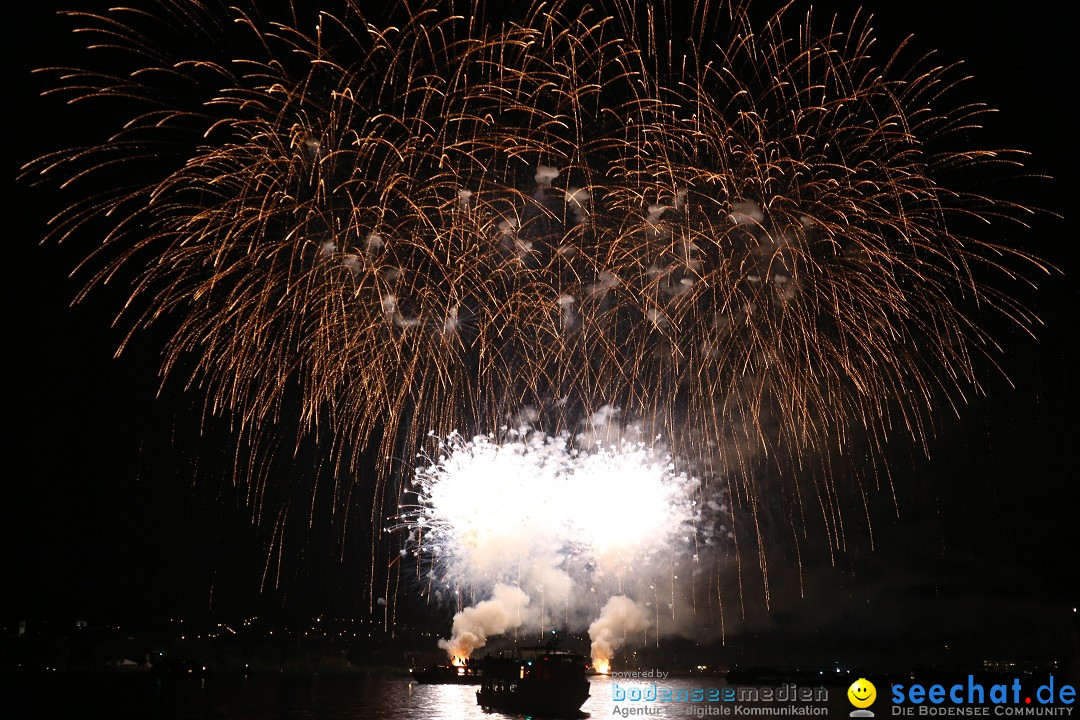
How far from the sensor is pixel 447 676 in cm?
14312

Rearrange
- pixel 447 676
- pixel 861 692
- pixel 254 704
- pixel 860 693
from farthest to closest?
pixel 447 676 < pixel 254 704 < pixel 861 692 < pixel 860 693

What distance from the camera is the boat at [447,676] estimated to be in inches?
5069

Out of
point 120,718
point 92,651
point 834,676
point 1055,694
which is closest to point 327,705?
point 120,718

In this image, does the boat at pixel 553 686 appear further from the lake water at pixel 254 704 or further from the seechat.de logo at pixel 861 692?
the seechat.de logo at pixel 861 692

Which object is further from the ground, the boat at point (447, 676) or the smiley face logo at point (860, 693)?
the smiley face logo at point (860, 693)

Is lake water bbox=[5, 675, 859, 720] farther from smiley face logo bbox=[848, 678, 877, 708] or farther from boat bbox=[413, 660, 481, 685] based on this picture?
smiley face logo bbox=[848, 678, 877, 708]

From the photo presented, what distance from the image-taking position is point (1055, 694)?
295 feet

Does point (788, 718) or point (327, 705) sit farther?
point (327, 705)

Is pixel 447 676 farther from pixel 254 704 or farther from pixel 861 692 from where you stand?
pixel 861 692

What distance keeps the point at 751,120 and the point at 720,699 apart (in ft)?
316

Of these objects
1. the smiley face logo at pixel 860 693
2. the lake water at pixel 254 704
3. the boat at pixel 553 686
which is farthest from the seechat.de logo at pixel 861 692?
the boat at pixel 553 686

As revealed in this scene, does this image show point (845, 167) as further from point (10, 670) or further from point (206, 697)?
point (10, 670)

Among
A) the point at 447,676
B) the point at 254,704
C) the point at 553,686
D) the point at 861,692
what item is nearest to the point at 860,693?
the point at 861,692

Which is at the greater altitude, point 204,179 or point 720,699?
point 204,179
